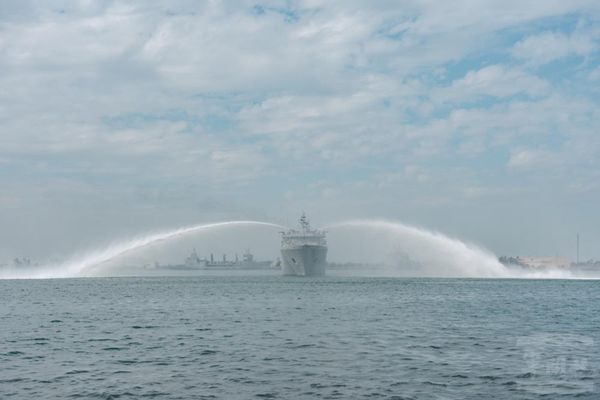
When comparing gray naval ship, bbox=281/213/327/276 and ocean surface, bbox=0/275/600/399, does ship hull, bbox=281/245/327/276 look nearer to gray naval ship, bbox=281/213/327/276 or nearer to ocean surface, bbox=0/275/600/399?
gray naval ship, bbox=281/213/327/276

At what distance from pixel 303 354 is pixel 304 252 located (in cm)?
11753

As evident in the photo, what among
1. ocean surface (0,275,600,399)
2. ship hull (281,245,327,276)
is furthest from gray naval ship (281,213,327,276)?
ocean surface (0,275,600,399)

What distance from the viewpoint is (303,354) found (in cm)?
3628

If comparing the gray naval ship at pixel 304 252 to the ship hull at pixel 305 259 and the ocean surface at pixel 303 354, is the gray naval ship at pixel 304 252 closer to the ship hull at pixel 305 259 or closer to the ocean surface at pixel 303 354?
the ship hull at pixel 305 259

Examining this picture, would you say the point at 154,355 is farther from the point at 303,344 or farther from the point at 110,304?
the point at 110,304

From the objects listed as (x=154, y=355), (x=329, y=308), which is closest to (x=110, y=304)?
(x=329, y=308)

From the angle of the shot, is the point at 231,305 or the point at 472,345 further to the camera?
the point at 231,305

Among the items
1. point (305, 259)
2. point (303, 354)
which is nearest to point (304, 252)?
point (305, 259)

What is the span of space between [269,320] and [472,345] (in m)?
20.1

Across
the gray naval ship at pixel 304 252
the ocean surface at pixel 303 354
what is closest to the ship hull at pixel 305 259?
the gray naval ship at pixel 304 252

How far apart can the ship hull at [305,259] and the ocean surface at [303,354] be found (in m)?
88.1

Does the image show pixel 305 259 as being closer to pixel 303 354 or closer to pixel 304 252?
pixel 304 252

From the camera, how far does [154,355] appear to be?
36.6m

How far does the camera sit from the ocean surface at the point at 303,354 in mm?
27422
